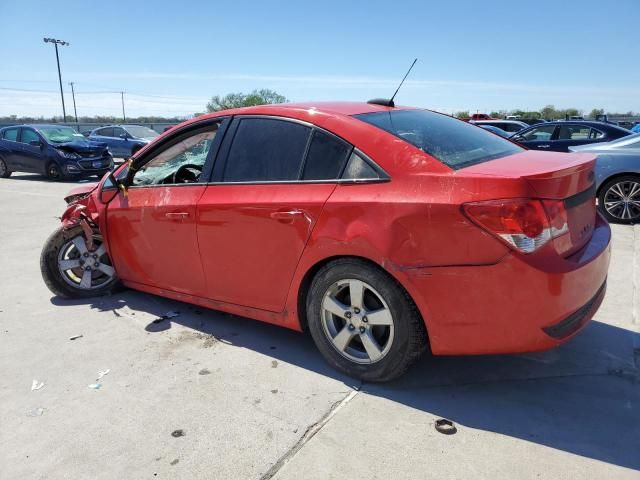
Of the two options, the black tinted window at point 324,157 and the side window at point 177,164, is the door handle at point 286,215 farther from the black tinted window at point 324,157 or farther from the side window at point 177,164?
the side window at point 177,164

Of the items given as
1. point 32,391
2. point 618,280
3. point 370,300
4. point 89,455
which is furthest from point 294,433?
point 618,280

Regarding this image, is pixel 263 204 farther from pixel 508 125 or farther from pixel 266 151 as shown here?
pixel 508 125

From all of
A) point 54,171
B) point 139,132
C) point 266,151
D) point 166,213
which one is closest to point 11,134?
point 54,171

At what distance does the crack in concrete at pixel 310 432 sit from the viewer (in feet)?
7.72

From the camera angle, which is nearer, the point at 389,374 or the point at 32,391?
the point at 389,374

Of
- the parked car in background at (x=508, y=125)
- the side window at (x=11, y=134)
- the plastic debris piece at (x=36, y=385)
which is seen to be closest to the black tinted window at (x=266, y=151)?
the plastic debris piece at (x=36, y=385)

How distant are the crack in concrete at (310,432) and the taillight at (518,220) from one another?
126 cm

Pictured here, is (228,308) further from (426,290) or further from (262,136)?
(426,290)

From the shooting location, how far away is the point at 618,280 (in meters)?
4.78

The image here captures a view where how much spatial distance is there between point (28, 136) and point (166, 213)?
1447cm

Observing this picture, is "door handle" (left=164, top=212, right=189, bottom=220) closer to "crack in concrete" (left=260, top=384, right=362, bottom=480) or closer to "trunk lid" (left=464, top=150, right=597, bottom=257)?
"crack in concrete" (left=260, top=384, right=362, bottom=480)

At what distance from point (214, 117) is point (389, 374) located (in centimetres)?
222

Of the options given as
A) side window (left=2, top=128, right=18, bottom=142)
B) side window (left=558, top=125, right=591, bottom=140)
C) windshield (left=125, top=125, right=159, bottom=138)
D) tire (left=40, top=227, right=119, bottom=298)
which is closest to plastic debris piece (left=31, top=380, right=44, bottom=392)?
tire (left=40, top=227, right=119, bottom=298)

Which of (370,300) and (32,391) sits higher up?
(370,300)
